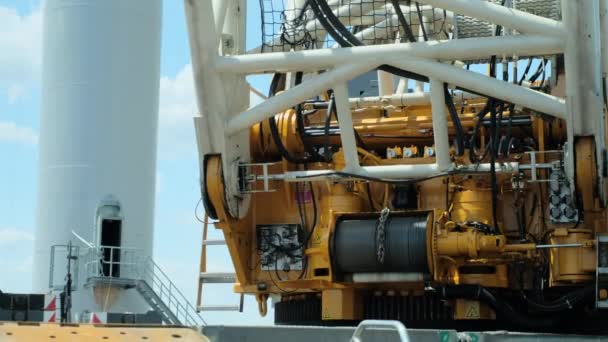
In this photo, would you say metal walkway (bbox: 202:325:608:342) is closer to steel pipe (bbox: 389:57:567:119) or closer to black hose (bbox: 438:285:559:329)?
black hose (bbox: 438:285:559:329)

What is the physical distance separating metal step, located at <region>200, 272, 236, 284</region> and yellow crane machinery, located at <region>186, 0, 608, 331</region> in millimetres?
1021

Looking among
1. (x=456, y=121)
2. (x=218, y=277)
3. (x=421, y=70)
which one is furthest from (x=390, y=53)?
(x=218, y=277)

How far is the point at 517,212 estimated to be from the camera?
14430 millimetres

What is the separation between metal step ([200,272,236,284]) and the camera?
16609mm

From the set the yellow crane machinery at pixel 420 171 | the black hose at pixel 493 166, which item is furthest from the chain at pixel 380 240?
the black hose at pixel 493 166

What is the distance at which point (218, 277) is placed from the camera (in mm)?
Answer: 16672

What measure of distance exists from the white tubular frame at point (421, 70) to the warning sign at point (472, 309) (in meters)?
1.71

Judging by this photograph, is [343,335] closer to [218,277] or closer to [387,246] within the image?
[387,246]

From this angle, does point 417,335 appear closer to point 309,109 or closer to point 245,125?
point 245,125

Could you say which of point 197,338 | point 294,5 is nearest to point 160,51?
point 294,5

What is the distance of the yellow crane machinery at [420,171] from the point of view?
13.4 meters

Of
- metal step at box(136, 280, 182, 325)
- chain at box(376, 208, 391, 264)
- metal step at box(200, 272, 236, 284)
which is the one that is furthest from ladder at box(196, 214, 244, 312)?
metal step at box(136, 280, 182, 325)

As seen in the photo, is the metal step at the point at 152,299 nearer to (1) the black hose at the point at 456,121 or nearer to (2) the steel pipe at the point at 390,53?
(2) the steel pipe at the point at 390,53

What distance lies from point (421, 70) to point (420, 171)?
1.37 m
